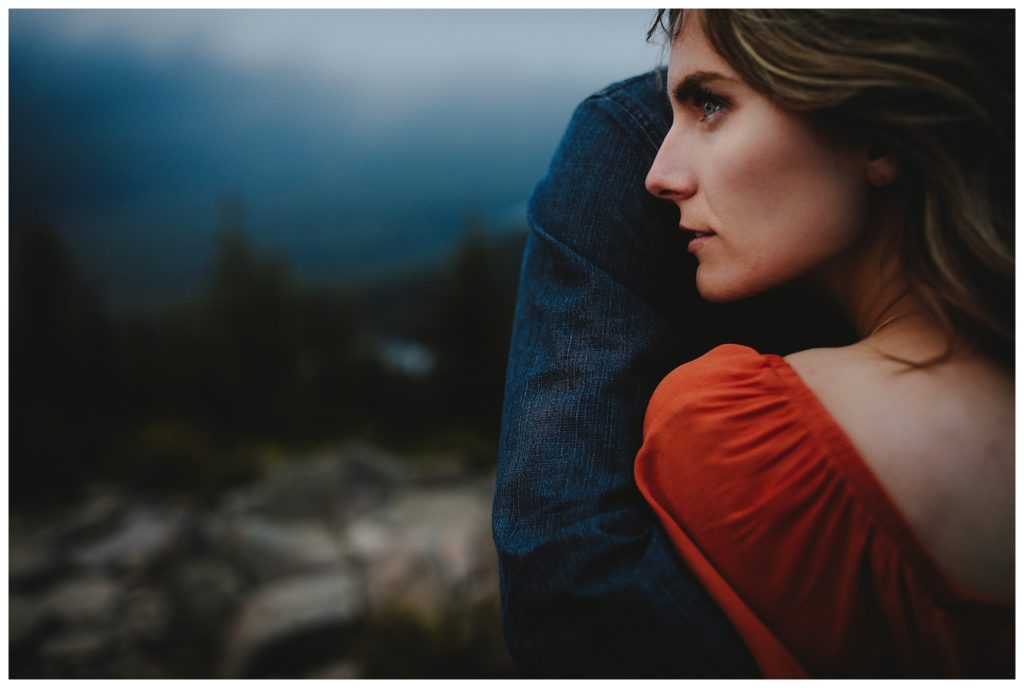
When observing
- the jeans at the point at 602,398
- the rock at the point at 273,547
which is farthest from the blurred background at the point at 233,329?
the jeans at the point at 602,398

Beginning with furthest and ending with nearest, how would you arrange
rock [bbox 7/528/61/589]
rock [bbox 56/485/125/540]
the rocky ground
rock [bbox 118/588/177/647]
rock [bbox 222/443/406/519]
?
rock [bbox 222/443/406/519]
rock [bbox 56/485/125/540]
rock [bbox 7/528/61/589]
rock [bbox 118/588/177/647]
the rocky ground

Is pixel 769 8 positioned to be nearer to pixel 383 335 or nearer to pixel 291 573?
pixel 291 573

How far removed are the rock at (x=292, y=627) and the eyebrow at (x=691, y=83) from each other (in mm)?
2621

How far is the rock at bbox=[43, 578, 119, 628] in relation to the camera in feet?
10.4

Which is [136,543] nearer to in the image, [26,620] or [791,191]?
[26,620]

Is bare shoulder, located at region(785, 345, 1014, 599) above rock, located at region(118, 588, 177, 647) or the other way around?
above

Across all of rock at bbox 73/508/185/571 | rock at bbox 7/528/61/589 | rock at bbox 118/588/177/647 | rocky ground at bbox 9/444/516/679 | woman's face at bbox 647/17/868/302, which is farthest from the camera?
rock at bbox 73/508/185/571

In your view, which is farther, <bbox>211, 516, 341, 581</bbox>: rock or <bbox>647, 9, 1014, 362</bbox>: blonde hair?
<bbox>211, 516, 341, 581</bbox>: rock

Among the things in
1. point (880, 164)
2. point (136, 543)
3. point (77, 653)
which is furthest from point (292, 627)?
point (880, 164)

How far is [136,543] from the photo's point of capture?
12.1ft

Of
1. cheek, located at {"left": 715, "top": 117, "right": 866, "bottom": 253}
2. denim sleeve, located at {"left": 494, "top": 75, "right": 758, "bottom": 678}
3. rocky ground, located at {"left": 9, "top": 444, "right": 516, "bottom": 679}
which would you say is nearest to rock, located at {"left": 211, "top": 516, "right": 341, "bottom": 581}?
rocky ground, located at {"left": 9, "top": 444, "right": 516, "bottom": 679}

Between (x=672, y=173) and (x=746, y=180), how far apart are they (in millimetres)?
97

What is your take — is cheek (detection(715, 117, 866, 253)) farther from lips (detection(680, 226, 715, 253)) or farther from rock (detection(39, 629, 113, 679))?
rock (detection(39, 629, 113, 679))

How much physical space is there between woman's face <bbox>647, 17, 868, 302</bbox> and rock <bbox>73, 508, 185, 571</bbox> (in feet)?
11.3
